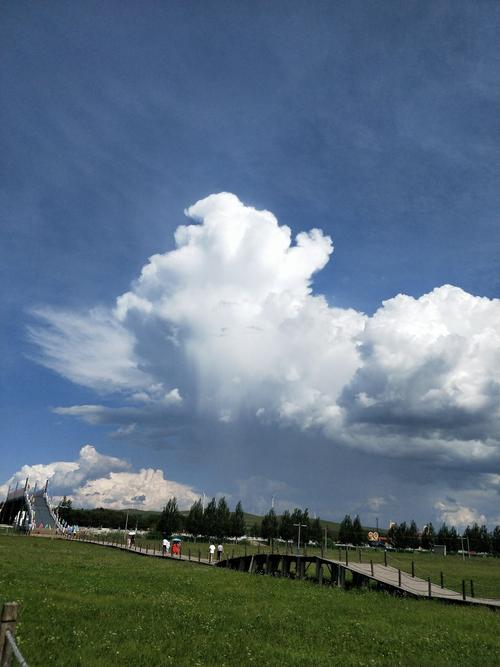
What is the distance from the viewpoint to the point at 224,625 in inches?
788

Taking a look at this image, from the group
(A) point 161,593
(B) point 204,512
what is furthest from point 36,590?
(B) point 204,512

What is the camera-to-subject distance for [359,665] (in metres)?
15.7

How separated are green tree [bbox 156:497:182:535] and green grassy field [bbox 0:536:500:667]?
12997cm

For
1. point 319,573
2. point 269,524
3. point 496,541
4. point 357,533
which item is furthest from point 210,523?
point 319,573

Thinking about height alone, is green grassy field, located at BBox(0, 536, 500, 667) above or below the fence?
below

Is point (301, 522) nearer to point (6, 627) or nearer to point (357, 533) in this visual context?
point (357, 533)

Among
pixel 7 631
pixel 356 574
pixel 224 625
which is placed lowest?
pixel 224 625

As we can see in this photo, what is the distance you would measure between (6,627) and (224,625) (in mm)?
12565

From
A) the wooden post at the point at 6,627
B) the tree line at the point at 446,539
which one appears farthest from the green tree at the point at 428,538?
the wooden post at the point at 6,627

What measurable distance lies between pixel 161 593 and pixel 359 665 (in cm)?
1372

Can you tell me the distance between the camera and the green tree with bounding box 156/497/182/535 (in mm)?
155625

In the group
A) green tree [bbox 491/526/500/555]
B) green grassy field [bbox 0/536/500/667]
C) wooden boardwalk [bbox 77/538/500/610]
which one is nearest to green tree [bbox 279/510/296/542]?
green tree [bbox 491/526/500/555]

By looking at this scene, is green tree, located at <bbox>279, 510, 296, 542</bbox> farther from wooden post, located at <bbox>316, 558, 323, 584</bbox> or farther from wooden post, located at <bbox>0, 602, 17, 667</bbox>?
wooden post, located at <bbox>0, 602, 17, 667</bbox>

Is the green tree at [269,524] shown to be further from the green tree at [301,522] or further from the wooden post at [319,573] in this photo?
the wooden post at [319,573]
